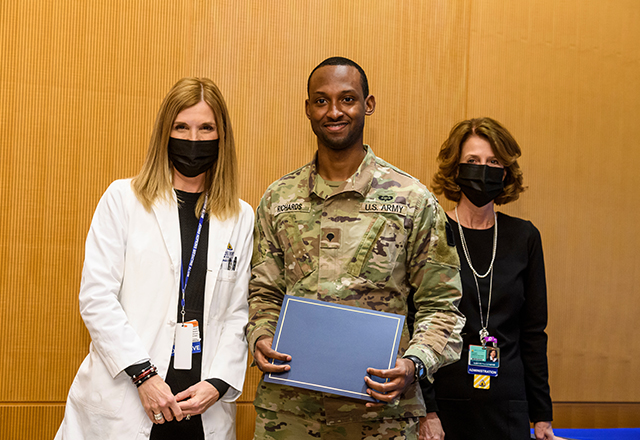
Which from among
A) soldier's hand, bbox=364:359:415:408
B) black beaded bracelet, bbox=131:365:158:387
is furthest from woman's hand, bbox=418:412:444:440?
black beaded bracelet, bbox=131:365:158:387

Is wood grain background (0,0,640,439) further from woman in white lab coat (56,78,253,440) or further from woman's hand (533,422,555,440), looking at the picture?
woman's hand (533,422,555,440)

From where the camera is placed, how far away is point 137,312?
1.83m

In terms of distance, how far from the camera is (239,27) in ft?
9.74

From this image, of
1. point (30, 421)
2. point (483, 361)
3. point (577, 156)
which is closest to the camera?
point (483, 361)

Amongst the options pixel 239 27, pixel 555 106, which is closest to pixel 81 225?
pixel 239 27

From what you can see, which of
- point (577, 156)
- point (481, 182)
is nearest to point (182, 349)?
point (481, 182)

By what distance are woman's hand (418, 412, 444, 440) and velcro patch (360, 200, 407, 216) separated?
2.71 feet

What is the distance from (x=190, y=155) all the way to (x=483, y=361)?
1.39 metres

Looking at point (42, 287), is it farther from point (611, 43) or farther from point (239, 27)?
point (611, 43)

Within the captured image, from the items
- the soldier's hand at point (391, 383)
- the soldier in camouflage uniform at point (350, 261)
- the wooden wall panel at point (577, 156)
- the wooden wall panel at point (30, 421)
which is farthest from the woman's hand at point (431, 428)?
the wooden wall panel at point (30, 421)

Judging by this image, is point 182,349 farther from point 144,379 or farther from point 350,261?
point 350,261

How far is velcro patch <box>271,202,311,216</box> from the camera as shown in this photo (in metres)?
1.92

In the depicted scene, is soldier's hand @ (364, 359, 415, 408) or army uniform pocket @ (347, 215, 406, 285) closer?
soldier's hand @ (364, 359, 415, 408)

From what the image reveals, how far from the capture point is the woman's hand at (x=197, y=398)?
174 centimetres
